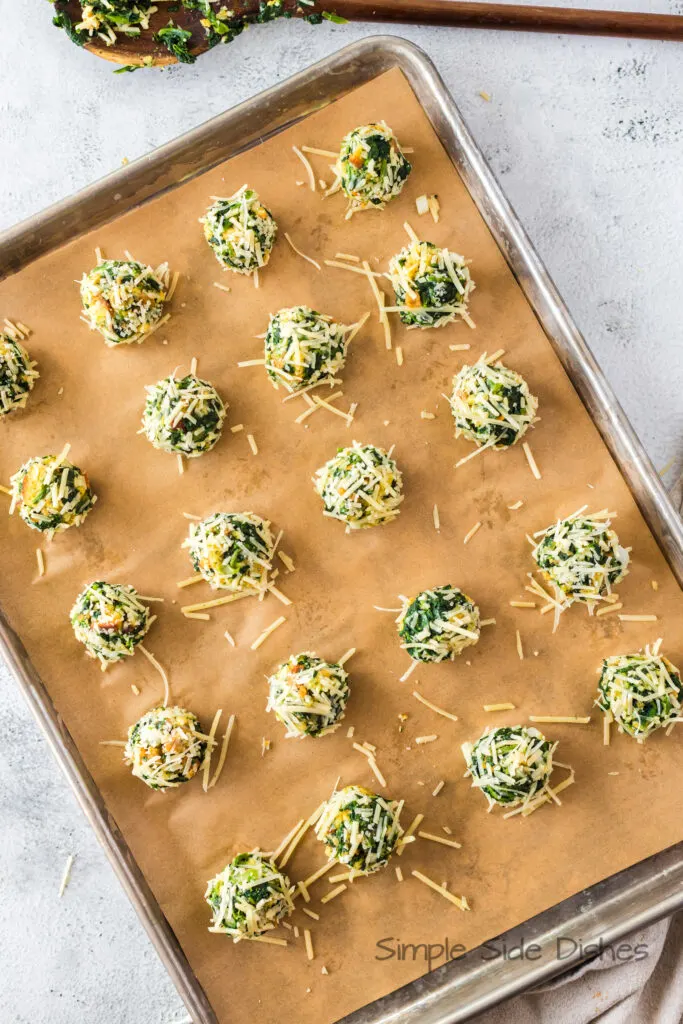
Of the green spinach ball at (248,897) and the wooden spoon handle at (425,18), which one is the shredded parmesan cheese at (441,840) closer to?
the green spinach ball at (248,897)

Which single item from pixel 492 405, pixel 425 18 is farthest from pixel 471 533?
pixel 425 18

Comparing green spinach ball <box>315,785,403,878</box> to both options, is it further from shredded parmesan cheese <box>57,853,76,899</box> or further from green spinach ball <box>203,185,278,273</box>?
green spinach ball <box>203,185,278,273</box>

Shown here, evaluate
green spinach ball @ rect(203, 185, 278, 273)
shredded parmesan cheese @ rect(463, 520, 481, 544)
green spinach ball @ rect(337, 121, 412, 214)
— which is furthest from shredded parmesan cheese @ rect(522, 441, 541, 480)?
green spinach ball @ rect(203, 185, 278, 273)

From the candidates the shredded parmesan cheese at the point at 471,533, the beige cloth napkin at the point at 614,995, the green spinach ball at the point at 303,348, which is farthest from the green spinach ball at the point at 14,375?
the beige cloth napkin at the point at 614,995

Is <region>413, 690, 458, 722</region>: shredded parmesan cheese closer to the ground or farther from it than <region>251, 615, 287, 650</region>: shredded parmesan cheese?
closer to the ground

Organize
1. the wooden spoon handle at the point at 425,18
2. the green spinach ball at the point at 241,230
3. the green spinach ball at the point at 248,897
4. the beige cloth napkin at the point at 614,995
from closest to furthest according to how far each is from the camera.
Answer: the green spinach ball at the point at 248,897, the green spinach ball at the point at 241,230, the beige cloth napkin at the point at 614,995, the wooden spoon handle at the point at 425,18

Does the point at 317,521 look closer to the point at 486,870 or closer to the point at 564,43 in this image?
the point at 486,870
